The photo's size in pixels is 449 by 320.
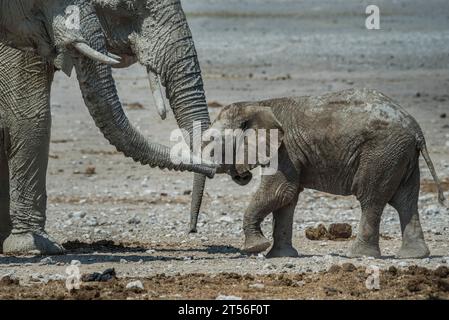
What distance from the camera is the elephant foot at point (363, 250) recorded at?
36.7 feet

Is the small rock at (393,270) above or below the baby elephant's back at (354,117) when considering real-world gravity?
below

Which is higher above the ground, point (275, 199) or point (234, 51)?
point (234, 51)

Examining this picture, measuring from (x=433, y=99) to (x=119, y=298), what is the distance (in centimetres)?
1586

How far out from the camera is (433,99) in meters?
24.4

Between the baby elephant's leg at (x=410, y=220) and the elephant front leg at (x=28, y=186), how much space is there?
2490 millimetres

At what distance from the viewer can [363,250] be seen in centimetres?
1119

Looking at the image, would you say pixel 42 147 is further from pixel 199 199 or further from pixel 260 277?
pixel 260 277

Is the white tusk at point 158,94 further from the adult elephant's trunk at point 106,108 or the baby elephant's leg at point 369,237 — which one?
the baby elephant's leg at point 369,237

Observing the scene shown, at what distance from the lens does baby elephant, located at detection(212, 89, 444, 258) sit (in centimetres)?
1116

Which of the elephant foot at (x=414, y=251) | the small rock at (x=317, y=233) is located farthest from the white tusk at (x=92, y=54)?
the small rock at (x=317, y=233)

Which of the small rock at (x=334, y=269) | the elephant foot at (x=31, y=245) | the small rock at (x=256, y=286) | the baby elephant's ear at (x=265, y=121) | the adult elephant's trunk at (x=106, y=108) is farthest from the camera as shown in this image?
the elephant foot at (x=31, y=245)

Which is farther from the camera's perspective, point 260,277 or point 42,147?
point 42,147
